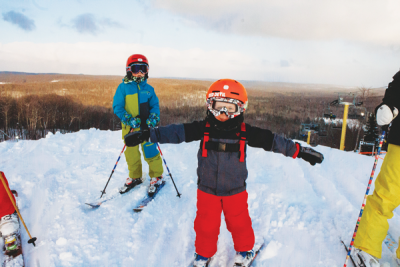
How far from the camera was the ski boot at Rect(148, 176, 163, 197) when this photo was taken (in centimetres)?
396

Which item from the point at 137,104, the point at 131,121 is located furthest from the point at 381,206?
the point at 137,104

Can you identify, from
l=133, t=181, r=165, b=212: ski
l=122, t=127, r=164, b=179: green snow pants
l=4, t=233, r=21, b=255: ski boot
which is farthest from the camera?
l=122, t=127, r=164, b=179: green snow pants

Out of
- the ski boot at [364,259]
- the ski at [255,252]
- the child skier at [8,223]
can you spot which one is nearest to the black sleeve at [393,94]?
the ski boot at [364,259]

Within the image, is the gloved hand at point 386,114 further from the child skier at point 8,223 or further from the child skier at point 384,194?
the child skier at point 8,223

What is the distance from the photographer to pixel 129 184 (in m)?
4.22

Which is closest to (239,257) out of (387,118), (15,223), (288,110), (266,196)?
(266,196)

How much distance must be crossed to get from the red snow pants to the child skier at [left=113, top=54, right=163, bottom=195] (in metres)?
1.88

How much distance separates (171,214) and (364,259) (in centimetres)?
258

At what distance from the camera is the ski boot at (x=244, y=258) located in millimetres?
2346

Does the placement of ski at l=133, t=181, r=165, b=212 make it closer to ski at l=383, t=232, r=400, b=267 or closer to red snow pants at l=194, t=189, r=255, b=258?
red snow pants at l=194, t=189, r=255, b=258

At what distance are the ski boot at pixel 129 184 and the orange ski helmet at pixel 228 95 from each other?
2844 mm

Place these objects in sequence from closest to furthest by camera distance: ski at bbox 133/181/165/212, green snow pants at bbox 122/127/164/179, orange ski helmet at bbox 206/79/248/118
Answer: orange ski helmet at bbox 206/79/248/118, ski at bbox 133/181/165/212, green snow pants at bbox 122/127/164/179

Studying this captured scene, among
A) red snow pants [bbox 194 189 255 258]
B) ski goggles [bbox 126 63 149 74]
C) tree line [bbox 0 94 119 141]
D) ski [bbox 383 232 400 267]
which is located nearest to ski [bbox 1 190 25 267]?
red snow pants [bbox 194 189 255 258]

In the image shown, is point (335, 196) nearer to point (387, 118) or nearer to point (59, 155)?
point (387, 118)
